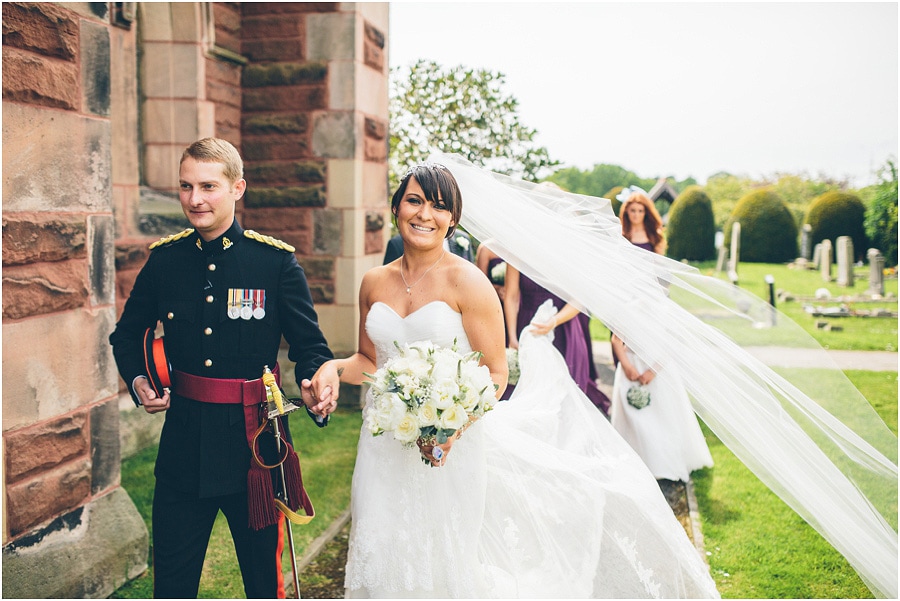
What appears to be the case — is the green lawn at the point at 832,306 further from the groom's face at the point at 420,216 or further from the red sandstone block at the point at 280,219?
the groom's face at the point at 420,216

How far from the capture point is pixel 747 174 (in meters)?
44.8

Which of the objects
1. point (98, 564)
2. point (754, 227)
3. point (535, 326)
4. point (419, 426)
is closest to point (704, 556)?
point (535, 326)

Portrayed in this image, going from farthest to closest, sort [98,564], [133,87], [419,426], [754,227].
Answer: [754,227]
[133,87]
[98,564]
[419,426]

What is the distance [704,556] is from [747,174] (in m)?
44.3

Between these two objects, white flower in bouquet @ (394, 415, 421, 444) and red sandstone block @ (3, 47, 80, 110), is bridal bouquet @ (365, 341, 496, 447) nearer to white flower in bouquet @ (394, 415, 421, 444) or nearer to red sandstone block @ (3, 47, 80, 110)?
white flower in bouquet @ (394, 415, 421, 444)

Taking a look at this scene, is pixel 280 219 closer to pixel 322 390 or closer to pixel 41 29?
pixel 41 29

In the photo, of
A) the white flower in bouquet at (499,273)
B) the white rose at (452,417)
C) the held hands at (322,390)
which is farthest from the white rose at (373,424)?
the white flower in bouquet at (499,273)

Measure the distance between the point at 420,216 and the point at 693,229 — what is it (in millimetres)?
28571

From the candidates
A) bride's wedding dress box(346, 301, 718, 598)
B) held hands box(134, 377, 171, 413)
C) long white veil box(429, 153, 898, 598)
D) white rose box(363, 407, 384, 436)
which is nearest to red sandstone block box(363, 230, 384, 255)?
long white veil box(429, 153, 898, 598)

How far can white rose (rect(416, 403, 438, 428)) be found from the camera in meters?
2.72

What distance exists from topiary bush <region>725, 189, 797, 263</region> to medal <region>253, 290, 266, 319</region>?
29.4m

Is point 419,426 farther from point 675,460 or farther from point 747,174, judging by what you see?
point 747,174

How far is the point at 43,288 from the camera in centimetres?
365

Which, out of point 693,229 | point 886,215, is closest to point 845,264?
point 886,215
